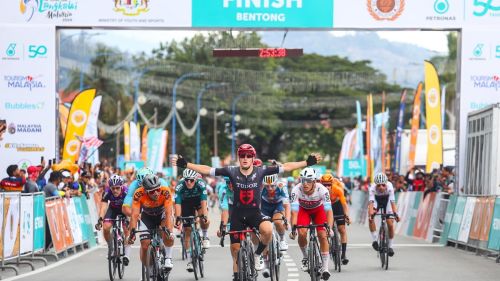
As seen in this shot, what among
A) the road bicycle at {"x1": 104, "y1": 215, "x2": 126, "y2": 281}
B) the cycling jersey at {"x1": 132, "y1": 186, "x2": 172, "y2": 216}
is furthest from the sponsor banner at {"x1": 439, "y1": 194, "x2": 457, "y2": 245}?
the cycling jersey at {"x1": 132, "y1": 186, "x2": 172, "y2": 216}

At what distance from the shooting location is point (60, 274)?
18781 mm

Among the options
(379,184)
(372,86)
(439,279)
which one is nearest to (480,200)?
(379,184)

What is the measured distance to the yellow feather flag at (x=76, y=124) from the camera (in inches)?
1242

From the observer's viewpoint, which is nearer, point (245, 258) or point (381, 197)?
point (245, 258)

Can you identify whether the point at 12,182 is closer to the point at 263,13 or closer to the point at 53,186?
the point at 53,186

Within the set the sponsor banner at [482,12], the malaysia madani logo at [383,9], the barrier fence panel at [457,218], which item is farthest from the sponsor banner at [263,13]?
the barrier fence panel at [457,218]

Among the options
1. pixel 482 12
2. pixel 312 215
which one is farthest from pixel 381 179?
pixel 482 12

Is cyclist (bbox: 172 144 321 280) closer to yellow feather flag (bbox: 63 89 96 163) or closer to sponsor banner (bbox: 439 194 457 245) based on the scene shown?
sponsor banner (bbox: 439 194 457 245)

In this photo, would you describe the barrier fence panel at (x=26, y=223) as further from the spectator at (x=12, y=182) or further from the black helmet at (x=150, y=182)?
the black helmet at (x=150, y=182)

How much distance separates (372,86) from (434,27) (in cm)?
7534

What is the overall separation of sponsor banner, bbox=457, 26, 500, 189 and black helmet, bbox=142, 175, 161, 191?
13819 mm

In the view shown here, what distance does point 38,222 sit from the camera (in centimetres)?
2095

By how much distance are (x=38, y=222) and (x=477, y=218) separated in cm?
900

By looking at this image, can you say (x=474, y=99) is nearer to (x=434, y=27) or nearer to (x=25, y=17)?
(x=434, y=27)
